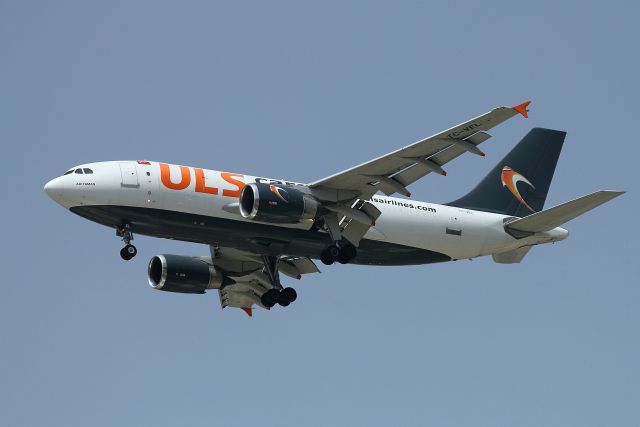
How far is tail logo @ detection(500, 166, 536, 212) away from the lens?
50.5 meters

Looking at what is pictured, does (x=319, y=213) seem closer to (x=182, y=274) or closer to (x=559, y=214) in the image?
(x=182, y=274)

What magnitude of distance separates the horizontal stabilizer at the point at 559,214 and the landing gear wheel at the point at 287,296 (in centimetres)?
852

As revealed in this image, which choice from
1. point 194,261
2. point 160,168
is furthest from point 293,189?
point 194,261

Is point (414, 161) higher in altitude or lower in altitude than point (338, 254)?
higher

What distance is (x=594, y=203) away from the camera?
44125 millimetres

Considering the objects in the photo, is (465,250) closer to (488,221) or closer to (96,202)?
(488,221)

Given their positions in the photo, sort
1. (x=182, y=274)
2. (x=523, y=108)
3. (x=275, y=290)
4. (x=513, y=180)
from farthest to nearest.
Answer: (x=513, y=180) → (x=182, y=274) → (x=275, y=290) → (x=523, y=108)

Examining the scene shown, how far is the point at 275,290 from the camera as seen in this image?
48.2 metres

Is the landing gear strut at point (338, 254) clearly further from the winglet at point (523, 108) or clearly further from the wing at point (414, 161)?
the winglet at point (523, 108)

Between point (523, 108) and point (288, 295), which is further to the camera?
point (288, 295)

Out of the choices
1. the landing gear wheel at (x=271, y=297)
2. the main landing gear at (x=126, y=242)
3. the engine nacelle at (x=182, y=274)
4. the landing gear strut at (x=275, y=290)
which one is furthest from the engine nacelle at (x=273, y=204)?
the engine nacelle at (x=182, y=274)

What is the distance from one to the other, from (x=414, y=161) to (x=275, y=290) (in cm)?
844

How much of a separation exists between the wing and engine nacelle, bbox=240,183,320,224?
1375 mm

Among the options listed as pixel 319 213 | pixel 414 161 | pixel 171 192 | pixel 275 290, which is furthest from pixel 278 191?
pixel 275 290
